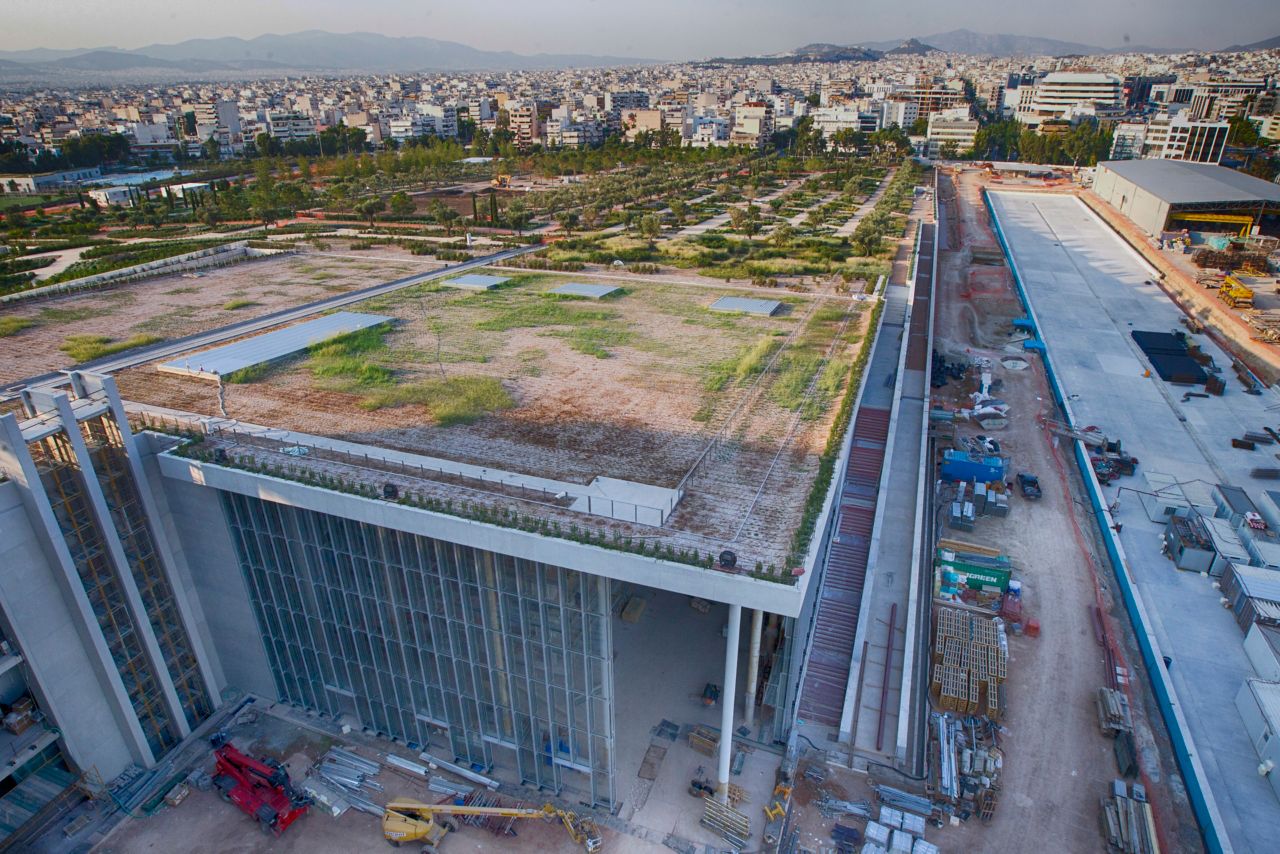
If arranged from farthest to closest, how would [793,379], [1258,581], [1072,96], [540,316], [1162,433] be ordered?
[1072,96] → [1162,433] → [540,316] → [793,379] → [1258,581]

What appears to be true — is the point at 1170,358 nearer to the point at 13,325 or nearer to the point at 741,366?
the point at 741,366

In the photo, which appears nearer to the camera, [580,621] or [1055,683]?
[580,621]

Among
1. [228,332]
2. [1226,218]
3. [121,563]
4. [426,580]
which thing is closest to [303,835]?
[426,580]

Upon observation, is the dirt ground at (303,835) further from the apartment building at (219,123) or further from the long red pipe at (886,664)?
the apartment building at (219,123)

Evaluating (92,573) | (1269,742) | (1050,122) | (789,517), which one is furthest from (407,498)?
(1050,122)

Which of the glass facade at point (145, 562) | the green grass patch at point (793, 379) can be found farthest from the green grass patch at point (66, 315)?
the green grass patch at point (793, 379)

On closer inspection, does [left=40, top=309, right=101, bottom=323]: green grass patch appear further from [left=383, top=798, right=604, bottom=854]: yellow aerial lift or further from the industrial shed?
the industrial shed
